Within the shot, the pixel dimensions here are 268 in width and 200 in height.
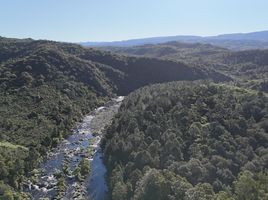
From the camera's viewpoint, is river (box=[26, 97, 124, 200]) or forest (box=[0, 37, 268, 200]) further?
river (box=[26, 97, 124, 200])

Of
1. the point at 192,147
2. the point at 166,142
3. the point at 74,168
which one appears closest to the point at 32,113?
the point at 74,168

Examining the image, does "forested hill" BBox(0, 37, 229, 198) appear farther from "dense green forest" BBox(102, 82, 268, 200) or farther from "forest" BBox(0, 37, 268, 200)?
"dense green forest" BBox(102, 82, 268, 200)

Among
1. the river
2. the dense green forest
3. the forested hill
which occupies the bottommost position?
the river

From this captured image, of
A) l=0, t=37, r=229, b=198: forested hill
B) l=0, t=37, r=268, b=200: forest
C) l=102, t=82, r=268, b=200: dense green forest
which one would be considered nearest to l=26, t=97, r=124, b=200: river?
l=0, t=37, r=268, b=200: forest

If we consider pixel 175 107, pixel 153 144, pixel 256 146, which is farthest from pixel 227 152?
pixel 175 107

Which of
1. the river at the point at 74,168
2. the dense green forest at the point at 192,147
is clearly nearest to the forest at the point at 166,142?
the dense green forest at the point at 192,147

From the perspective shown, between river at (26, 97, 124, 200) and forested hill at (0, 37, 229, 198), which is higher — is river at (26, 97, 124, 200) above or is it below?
below

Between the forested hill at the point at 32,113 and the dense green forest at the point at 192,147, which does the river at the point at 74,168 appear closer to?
the forested hill at the point at 32,113
